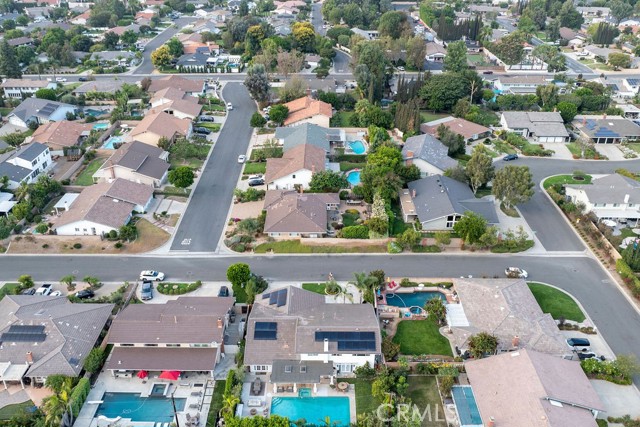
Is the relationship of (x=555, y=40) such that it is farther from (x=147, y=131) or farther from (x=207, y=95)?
(x=147, y=131)

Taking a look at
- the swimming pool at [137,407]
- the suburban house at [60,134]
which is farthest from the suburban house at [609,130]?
the suburban house at [60,134]

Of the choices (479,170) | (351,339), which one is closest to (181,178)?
(351,339)

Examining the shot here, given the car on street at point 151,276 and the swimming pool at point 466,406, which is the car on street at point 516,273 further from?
the car on street at point 151,276

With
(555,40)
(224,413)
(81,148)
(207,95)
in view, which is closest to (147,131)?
(81,148)

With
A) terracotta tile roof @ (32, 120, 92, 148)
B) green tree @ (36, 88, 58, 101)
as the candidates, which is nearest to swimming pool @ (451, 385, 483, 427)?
terracotta tile roof @ (32, 120, 92, 148)

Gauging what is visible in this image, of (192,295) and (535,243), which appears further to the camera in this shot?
(535,243)
